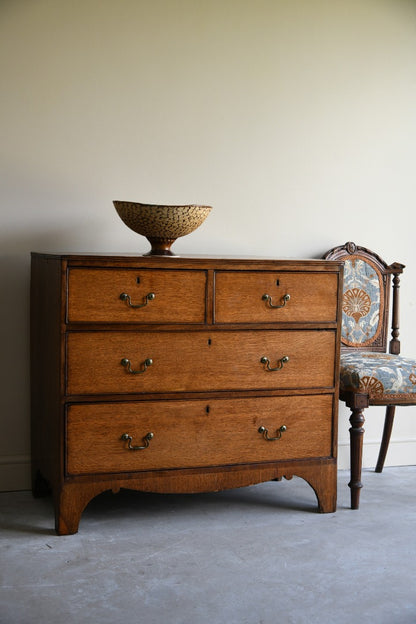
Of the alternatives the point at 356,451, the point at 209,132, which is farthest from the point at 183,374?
the point at 209,132

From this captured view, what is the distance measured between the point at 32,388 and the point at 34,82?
1169 mm

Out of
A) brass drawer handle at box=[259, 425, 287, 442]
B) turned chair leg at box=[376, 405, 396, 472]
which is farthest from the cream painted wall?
brass drawer handle at box=[259, 425, 287, 442]

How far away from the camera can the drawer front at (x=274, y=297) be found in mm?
2539

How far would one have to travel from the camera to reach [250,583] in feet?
6.97

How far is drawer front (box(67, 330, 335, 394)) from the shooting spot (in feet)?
7.96

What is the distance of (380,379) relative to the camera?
2764 millimetres

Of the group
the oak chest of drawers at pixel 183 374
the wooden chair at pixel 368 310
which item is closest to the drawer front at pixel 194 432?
the oak chest of drawers at pixel 183 374

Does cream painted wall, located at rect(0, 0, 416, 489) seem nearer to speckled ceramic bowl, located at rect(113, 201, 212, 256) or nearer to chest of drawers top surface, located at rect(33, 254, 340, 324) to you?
speckled ceramic bowl, located at rect(113, 201, 212, 256)

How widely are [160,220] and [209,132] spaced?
0.68 m

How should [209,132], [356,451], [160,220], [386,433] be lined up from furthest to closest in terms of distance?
[386,433] → [209,132] → [356,451] → [160,220]

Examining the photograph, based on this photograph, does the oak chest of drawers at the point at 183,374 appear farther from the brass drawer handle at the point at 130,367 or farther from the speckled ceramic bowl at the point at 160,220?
the speckled ceramic bowl at the point at 160,220

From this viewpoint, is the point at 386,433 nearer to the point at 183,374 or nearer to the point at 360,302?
the point at 360,302

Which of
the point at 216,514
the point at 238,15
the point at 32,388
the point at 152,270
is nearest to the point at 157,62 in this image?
the point at 238,15

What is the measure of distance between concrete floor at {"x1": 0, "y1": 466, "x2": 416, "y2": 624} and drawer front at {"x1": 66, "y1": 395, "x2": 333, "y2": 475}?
0.76ft
